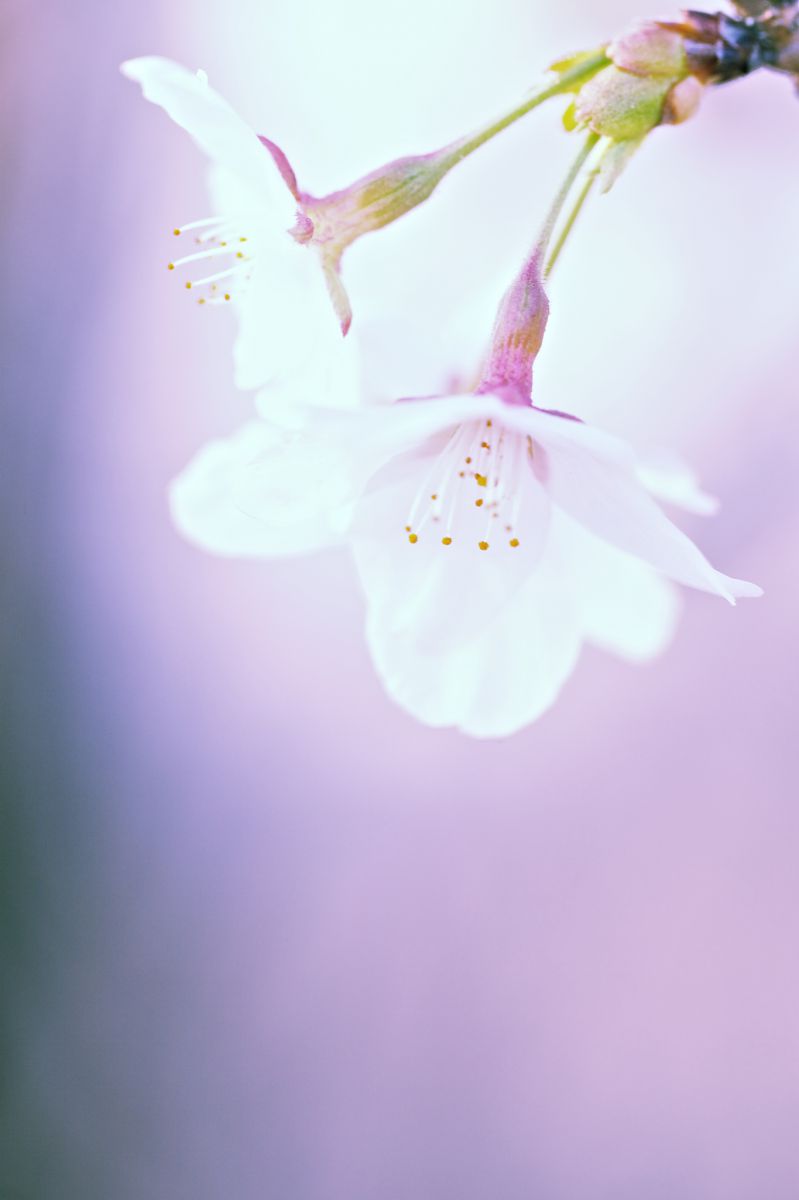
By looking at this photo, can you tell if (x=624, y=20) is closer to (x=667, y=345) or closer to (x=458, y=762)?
(x=667, y=345)

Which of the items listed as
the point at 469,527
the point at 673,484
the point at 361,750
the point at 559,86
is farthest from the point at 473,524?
the point at 361,750

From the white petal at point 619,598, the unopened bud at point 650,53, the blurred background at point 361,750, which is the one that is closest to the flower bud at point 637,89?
the unopened bud at point 650,53

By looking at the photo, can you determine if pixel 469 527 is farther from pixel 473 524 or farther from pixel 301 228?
pixel 301 228

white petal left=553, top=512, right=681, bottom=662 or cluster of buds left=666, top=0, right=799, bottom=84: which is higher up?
cluster of buds left=666, top=0, right=799, bottom=84

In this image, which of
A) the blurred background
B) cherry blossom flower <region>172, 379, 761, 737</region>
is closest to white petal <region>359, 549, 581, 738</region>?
cherry blossom flower <region>172, 379, 761, 737</region>

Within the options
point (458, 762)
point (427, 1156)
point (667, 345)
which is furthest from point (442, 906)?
point (667, 345)

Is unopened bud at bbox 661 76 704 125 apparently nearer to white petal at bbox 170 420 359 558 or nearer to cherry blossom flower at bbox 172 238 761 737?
cherry blossom flower at bbox 172 238 761 737
